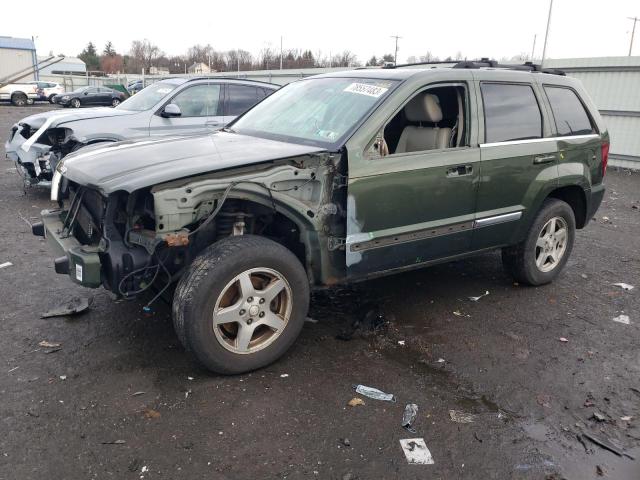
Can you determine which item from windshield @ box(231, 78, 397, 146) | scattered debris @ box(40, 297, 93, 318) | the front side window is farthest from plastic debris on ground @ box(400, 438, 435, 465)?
the front side window

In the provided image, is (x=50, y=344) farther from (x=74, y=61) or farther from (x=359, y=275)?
(x=74, y=61)

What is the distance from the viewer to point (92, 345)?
12.5ft

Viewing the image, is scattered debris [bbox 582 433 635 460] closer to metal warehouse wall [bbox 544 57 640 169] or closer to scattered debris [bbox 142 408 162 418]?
scattered debris [bbox 142 408 162 418]

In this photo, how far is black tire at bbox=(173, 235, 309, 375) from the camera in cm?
320

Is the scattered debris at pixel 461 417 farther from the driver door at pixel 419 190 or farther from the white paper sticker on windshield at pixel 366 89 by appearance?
the white paper sticker on windshield at pixel 366 89

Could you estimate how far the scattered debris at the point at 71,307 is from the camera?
167 inches

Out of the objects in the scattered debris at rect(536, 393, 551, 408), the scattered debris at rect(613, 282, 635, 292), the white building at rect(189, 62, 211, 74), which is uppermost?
the white building at rect(189, 62, 211, 74)

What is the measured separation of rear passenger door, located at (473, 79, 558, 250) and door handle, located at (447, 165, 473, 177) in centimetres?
13

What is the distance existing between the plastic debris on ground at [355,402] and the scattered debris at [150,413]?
108 cm

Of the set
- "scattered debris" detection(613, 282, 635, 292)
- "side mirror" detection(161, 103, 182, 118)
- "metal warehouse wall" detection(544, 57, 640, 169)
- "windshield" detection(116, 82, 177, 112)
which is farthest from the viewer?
"metal warehouse wall" detection(544, 57, 640, 169)

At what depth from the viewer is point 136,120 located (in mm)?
7887

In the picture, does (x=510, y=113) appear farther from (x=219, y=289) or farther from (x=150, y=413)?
(x=150, y=413)

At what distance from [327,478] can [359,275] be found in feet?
5.13

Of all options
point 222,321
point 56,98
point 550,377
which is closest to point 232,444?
point 222,321
